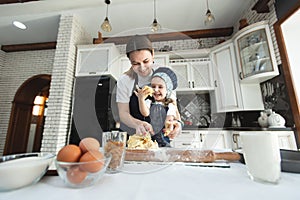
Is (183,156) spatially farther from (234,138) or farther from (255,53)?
(255,53)

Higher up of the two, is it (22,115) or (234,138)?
(22,115)

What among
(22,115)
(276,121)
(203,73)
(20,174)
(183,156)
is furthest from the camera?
(22,115)

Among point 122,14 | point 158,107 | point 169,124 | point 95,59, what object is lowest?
point 169,124

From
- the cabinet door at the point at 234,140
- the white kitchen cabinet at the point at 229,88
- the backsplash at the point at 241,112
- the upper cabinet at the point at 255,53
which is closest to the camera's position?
the backsplash at the point at 241,112

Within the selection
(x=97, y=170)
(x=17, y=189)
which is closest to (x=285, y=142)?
(x=97, y=170)

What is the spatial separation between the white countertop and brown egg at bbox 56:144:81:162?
0.06 meters

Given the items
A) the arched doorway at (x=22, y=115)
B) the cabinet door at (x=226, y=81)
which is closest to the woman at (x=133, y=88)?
the cabinet door at (x=226, y=81)

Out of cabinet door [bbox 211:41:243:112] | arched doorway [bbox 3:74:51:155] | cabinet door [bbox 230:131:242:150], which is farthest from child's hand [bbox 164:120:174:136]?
arched doorway [bbox 3:74:51:155]

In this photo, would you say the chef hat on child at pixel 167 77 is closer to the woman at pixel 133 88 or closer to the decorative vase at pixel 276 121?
the woman at pixel 133 88

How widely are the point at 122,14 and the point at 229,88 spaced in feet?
6.13

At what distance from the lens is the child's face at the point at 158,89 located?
39.1 inches

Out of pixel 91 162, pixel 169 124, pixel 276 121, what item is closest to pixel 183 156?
pixel 91 162

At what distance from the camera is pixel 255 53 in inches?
65.4

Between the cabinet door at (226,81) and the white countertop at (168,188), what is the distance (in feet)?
5.41
